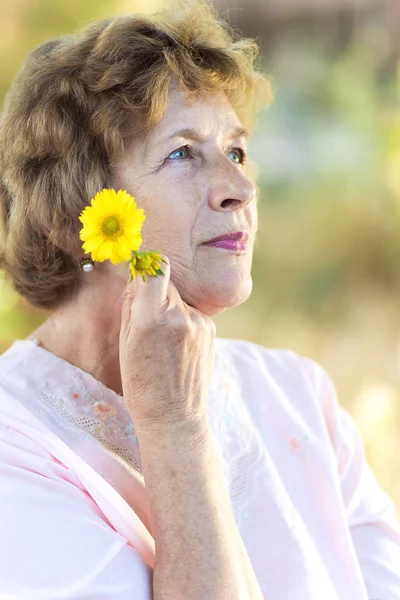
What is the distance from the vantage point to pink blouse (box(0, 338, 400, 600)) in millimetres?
1110

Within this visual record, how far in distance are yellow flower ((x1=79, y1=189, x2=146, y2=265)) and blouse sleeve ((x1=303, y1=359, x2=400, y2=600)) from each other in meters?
0.88

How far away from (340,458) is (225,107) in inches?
33.1

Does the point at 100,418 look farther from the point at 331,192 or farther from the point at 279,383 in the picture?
the point at 331,192

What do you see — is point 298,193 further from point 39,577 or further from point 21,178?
point 39,577

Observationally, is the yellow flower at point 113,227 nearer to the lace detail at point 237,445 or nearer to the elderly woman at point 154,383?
the elderly woman at point 154,383

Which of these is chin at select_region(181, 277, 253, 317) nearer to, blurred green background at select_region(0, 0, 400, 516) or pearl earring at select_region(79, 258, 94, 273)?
pearl earring at select_region(79, 258, 94, 273)

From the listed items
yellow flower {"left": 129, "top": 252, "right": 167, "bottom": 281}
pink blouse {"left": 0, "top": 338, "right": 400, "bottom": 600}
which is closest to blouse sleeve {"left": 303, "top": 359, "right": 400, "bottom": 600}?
pink blouse {"left": 0, "top": 338, "right": 400, "bottom": 600}

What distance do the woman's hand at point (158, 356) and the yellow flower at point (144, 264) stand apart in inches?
1.3

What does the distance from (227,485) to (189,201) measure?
1.89 feet

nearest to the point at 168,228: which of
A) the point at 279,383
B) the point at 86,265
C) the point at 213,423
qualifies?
the point at 86,265

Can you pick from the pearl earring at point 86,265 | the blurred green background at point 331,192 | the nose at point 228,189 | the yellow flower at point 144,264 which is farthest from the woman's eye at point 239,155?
the blurred green background at point 331,192

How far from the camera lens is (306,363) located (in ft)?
5.96

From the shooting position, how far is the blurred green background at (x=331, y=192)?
4289 millimetres

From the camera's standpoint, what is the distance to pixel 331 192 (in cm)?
444
